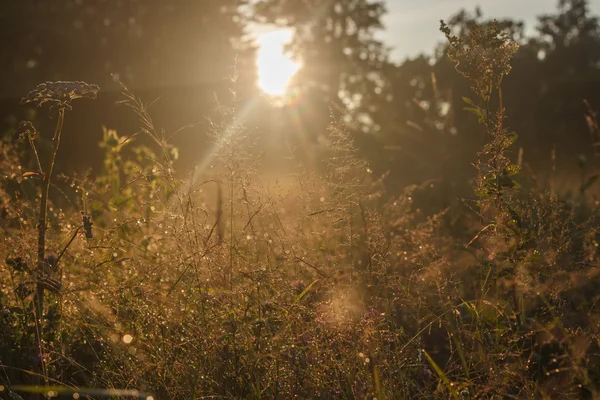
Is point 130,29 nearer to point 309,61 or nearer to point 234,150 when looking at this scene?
point 309,61

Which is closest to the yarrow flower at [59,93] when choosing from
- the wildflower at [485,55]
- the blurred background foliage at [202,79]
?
the wildflower at [485,55]

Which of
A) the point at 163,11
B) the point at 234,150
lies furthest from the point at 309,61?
the point at 234,150

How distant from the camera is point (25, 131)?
2.16m

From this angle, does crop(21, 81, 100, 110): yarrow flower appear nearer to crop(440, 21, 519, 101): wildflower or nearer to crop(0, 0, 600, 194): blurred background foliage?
crop(440, 21, 519, 101): wildflower

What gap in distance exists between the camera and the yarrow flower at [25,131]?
211 cm

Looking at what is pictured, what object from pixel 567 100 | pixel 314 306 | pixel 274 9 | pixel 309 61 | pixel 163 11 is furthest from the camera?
pixel 309 61

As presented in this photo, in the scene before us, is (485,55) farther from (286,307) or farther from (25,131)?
(25,131)

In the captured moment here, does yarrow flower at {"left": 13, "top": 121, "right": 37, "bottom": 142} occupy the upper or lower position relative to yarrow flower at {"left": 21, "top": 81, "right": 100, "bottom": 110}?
lower

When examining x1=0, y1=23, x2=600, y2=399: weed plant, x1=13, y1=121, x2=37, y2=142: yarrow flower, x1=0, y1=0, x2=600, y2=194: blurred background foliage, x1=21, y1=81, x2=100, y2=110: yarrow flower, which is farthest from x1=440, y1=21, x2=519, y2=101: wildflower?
x1=0, y1=0, x2=600, y2=194: blurred background foliage

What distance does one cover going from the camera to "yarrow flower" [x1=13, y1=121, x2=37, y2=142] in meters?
2.11

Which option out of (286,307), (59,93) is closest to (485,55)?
(286,307)

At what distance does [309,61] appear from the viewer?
3572cm

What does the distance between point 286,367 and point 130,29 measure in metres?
19.9

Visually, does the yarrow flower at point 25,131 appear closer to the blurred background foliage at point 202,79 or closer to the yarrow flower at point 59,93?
the yarrow flower at point 59,93
